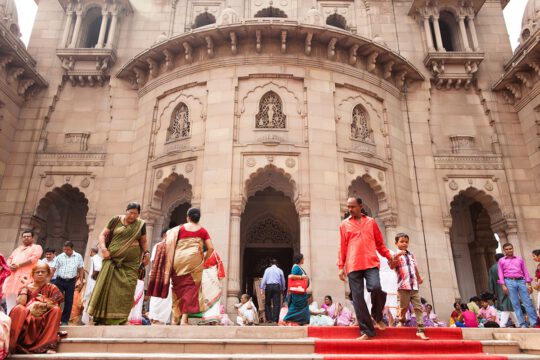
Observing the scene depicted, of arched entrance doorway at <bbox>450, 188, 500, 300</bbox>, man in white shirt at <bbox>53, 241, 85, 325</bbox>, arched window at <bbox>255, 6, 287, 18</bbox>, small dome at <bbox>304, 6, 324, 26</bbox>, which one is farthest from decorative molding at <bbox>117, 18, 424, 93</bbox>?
man in white shirt at <bbox>53, 241, 85, 325</bbox>

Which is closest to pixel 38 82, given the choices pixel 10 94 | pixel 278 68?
pixel 10 94

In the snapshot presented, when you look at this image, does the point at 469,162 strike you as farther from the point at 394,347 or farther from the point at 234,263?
the point at 394,347

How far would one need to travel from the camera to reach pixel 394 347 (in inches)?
181

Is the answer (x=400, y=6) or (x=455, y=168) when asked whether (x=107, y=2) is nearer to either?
(x=400, y=6)

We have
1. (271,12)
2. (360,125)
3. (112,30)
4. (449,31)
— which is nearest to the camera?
(360,125)

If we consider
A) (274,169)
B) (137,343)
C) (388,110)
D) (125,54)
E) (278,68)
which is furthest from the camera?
(125,54)

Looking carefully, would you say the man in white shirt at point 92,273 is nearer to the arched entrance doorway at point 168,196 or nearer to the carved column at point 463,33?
the arched entrance doorway at point 168,196

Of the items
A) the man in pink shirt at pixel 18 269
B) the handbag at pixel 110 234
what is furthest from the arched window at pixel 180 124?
the handbag at pixel 110 234

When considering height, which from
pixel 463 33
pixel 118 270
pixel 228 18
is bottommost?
pixel 118 270

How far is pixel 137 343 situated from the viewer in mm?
4566

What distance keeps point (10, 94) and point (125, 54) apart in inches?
167

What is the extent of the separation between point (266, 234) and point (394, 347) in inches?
412

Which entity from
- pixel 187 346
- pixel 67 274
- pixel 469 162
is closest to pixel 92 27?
pixel 67 274

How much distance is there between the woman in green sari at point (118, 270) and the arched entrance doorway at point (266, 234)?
8.84 m
